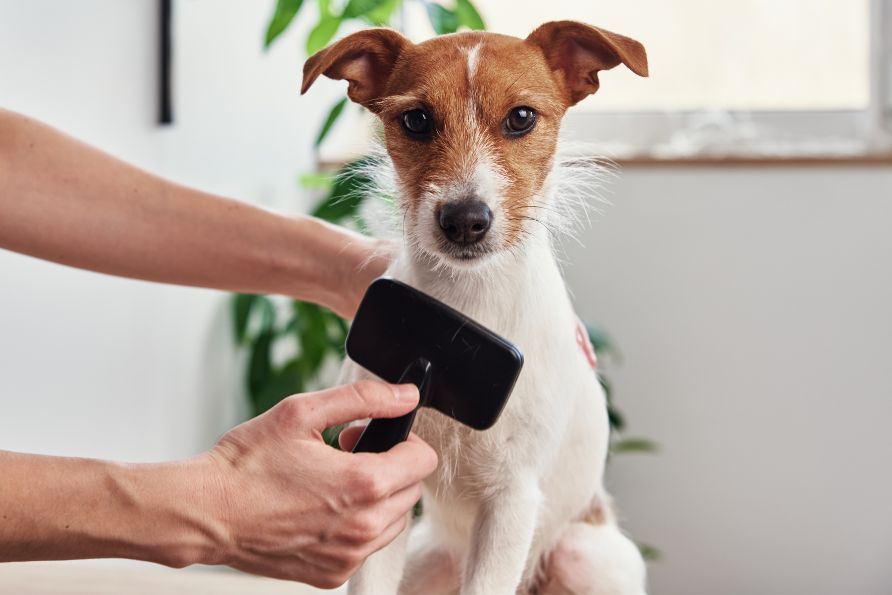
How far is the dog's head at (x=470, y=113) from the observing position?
87 centimetres

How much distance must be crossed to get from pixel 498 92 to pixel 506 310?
22 cm

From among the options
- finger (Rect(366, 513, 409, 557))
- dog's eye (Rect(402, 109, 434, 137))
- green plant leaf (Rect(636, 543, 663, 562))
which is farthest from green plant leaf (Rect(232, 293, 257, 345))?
finger (Rect(366, 513, 409, 557))

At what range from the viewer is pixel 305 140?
8.23 feet

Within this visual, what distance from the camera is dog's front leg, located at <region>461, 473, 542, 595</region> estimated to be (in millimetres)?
899

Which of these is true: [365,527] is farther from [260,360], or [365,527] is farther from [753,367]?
[753,367]

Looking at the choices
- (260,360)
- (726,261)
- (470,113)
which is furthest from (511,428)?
(726,261)

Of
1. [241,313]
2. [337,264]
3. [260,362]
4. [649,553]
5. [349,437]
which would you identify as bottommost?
[649,553]

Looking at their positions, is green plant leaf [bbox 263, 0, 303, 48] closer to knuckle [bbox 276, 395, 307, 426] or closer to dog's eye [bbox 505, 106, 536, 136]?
dog's eye [bbox 505, 106, 536, 136]

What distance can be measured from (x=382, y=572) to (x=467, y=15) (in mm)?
1040

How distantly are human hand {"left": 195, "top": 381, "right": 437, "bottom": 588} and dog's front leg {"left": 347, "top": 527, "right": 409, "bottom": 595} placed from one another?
0.58ft

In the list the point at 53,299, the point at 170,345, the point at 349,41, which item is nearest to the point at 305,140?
the point at 170,345

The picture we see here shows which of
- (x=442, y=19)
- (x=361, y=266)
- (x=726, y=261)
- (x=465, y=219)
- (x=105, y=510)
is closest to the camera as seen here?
(x=105, y=510)

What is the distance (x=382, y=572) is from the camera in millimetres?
950

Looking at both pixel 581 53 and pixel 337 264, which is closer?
pixel 581 53
